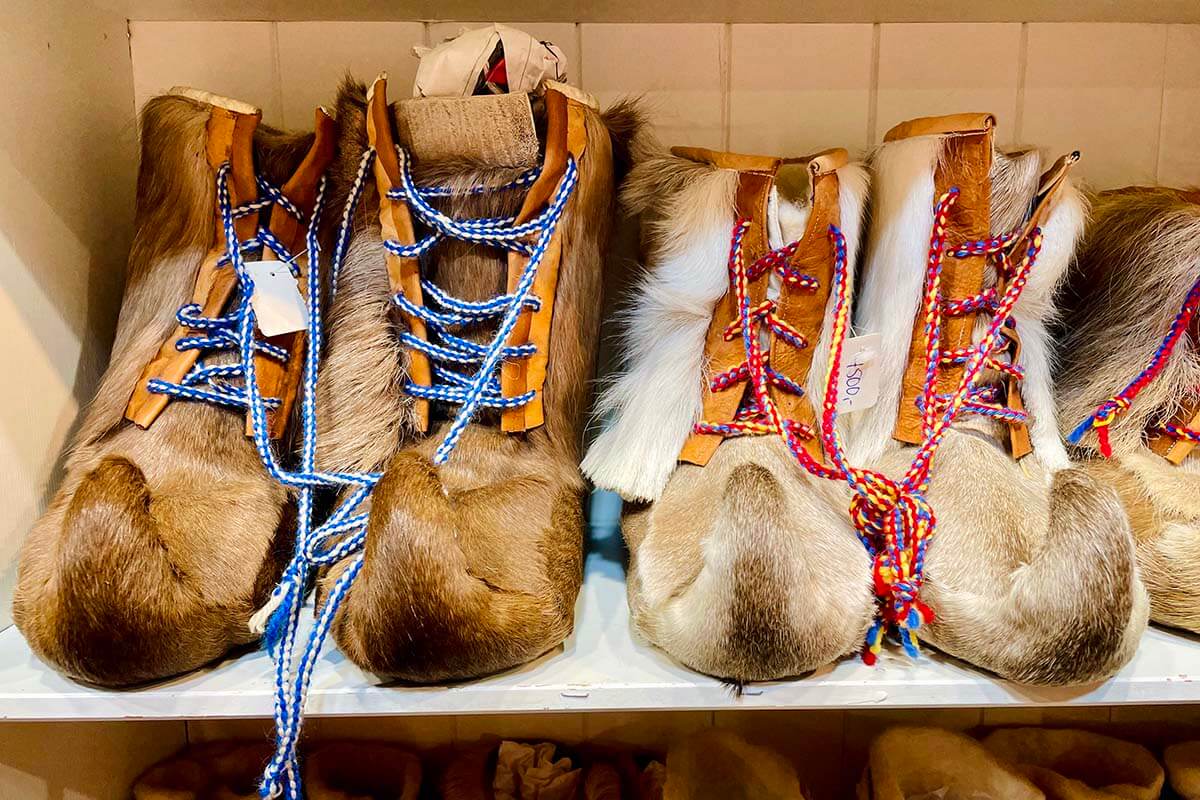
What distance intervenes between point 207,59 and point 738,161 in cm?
48

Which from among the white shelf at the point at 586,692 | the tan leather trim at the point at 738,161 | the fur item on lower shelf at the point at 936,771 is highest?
the tan leather trim at the point at 738,161

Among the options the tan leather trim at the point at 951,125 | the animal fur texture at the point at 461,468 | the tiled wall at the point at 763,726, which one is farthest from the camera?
the tiled wall at the point at 763,726

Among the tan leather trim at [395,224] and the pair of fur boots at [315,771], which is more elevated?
the tan leather trim at [395,224]

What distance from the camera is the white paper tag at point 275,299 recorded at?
52 cm

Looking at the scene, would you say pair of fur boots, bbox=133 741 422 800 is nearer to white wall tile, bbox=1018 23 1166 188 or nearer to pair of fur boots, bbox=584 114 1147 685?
pair of fur boots, bbox=584 114 1147 685

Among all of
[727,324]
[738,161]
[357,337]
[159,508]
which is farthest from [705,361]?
[159,508]

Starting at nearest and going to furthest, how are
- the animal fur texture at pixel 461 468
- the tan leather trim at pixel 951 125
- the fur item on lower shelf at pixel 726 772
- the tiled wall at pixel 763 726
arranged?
1. the animal fur texture at pixel 461 468
2. the tan leather trim at pixel 951 125
3. the fur item on lower shelf at pixel 726 772
4. the tiled wall at pixel 763 726

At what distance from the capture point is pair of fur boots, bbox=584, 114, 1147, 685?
1.44ft

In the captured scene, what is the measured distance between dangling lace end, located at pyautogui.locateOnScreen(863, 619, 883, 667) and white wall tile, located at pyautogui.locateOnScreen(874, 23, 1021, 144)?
46 centimetres

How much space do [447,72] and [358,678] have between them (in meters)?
0.39

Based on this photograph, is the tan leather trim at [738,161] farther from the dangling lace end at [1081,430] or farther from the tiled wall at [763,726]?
the tiled wall at [763,726]

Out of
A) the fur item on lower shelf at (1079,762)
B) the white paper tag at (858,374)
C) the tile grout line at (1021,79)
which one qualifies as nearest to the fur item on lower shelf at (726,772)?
the fur item on lower shelf at (1079,762)

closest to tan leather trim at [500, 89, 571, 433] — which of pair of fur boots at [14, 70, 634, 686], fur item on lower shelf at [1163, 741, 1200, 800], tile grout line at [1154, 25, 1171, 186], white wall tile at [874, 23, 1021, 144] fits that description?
pair of fur boots at [14, 70, 634, 686]

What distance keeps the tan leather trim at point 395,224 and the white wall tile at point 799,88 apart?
1.08 ft
